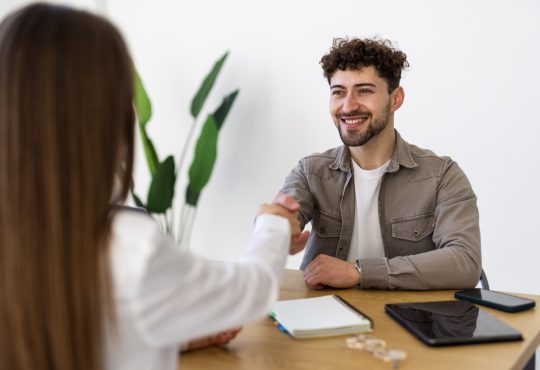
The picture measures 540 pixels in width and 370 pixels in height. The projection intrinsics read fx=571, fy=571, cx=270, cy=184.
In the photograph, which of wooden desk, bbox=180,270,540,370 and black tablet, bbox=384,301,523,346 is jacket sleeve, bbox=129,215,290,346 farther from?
black tablet, bbox=384,301,523,346

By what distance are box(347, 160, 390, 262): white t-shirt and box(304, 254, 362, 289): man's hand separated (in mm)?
402

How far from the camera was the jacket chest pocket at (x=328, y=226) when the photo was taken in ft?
6.68

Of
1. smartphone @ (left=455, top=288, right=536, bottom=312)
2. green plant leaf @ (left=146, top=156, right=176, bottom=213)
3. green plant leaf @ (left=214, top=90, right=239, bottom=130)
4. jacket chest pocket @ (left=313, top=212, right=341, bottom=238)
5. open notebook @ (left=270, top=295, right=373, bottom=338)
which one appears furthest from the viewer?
green plant leaf @ (left=214, top=90, right=239, bottom=130)

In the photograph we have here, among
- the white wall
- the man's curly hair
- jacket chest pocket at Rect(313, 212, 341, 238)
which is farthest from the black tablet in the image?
the white wall

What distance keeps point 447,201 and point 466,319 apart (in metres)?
0.64

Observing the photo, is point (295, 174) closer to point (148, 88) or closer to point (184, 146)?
point (184, 146)

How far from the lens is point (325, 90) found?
320 centimetres

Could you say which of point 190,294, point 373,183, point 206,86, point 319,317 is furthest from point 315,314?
point 206,86

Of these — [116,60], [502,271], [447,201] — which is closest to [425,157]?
[447,201]

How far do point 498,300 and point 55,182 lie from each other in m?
1.16

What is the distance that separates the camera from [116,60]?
78cm

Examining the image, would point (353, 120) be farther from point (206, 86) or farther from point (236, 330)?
point (206, 86)

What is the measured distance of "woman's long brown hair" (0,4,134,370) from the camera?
740mm

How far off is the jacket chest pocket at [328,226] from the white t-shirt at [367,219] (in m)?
0.06
